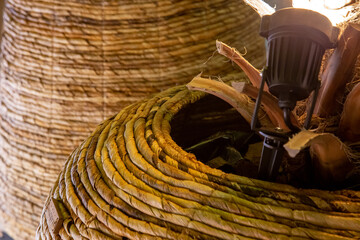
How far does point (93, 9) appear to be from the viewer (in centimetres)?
92

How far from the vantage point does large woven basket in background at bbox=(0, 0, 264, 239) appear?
914 millimetres

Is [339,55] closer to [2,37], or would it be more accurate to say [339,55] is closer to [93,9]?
[93,9]

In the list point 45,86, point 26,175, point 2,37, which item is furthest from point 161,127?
point 2,37

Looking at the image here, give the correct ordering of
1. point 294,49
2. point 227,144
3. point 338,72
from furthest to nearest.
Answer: point 227,144 < point 338,72 < point 294,49

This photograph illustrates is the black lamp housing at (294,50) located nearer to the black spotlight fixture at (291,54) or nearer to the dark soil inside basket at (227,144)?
the black spotlight fixture at (291,54)

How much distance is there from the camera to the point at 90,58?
37.3 inches

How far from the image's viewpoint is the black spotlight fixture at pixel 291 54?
1.44 feet

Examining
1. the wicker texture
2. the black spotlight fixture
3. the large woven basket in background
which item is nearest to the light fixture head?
the black spotlight fixture

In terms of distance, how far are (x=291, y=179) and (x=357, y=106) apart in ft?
0.45

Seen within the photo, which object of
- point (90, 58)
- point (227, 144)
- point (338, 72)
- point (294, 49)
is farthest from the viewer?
point (90, 58)

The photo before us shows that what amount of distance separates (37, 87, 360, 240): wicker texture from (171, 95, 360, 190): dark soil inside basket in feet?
0.33

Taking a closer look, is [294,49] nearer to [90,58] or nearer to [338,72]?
[338,72]

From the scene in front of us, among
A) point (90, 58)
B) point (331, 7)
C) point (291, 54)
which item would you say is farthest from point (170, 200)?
point (90, 58)

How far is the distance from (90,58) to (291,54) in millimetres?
615
